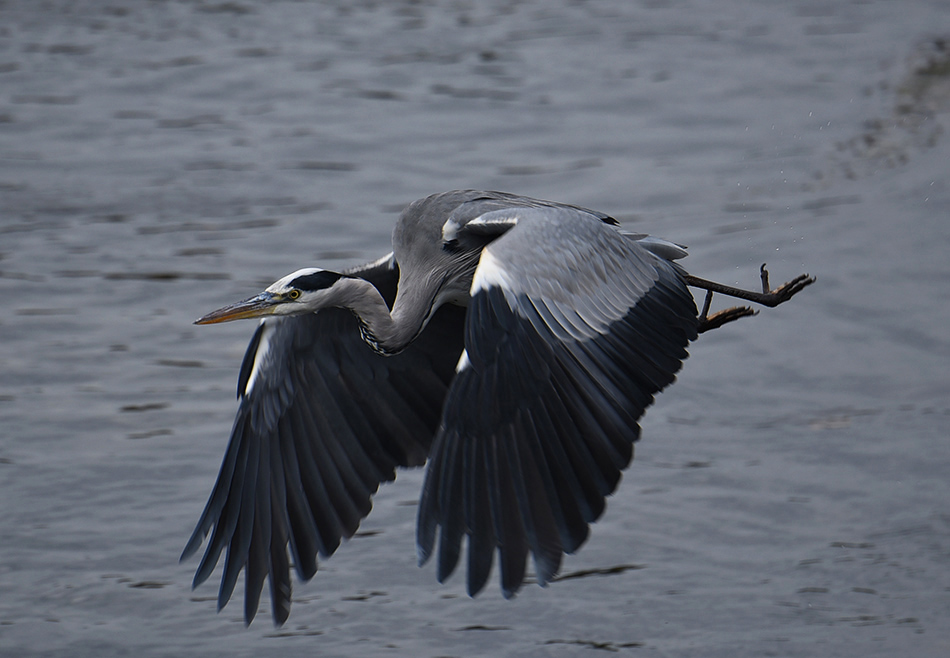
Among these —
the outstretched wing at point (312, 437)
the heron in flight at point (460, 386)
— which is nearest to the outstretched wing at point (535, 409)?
the heron in flight at point (460, 386)

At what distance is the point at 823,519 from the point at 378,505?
2.48 metres

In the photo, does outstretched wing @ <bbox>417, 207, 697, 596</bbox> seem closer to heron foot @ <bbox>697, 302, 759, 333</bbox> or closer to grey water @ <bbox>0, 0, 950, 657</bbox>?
heron foot @ <bbox>697, 302, 759, 333</bbox>

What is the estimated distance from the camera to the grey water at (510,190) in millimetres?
7035

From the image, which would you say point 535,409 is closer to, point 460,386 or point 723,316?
point 460,386

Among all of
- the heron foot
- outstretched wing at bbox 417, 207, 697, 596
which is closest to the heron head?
outstretched wing at bbox 417, 207, 697, 596

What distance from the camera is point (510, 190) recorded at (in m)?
11.4

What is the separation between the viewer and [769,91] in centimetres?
1395

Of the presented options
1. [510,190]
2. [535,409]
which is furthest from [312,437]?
[510,190]

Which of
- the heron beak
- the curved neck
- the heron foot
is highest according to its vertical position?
the heron beak

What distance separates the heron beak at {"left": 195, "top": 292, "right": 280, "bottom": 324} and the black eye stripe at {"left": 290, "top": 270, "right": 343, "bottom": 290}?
103 millimetres

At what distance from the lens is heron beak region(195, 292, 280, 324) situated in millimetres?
5645

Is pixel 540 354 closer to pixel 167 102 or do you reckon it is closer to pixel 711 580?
pixel 711 580

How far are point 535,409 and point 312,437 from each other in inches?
64.2

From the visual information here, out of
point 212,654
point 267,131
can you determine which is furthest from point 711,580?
point 267,131
